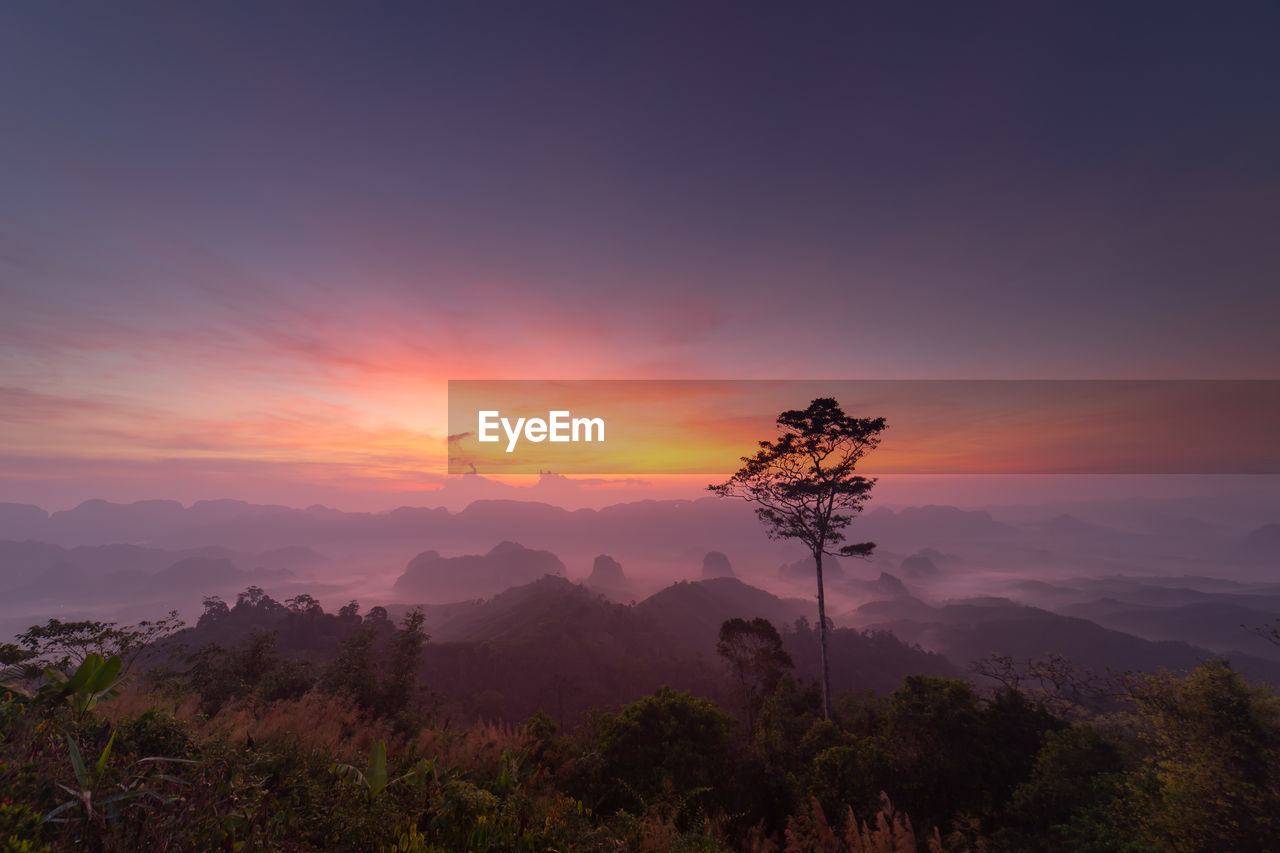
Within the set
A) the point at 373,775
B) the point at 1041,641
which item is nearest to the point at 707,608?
the point at 1041,641

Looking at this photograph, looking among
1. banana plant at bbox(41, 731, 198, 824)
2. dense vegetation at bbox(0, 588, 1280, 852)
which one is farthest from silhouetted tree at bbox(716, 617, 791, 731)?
banana plant at bbox(41, 731, 198, 824)

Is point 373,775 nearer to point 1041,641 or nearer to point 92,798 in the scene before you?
point 92,798

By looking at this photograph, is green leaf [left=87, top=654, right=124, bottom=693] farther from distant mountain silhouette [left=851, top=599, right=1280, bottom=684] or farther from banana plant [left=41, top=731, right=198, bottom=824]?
distant mountain silhouette [left=851, top=599, right=1280, bottom=684]

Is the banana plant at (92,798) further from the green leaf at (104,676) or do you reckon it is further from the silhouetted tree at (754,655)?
the silhouetted tree at (754,655)

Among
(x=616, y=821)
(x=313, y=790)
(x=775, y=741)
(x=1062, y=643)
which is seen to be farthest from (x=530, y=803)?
(x=1062, y=643)

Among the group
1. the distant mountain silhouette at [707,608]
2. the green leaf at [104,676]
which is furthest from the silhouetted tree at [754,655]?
the distant mountain silhouette at [707,608]

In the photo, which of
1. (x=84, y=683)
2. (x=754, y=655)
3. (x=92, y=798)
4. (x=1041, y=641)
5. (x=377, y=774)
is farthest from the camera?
(x=1041, y=641)

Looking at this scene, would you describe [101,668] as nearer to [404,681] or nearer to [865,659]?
[404,681]

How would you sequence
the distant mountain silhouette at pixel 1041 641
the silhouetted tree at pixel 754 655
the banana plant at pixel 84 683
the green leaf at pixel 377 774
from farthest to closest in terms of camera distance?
the distant mountain silhouette at pixel 1041 641 → the silhouetted tree at pixel 754 655 → the green leaf at pixel 377 774 → the banana plant at pixel 84 683
